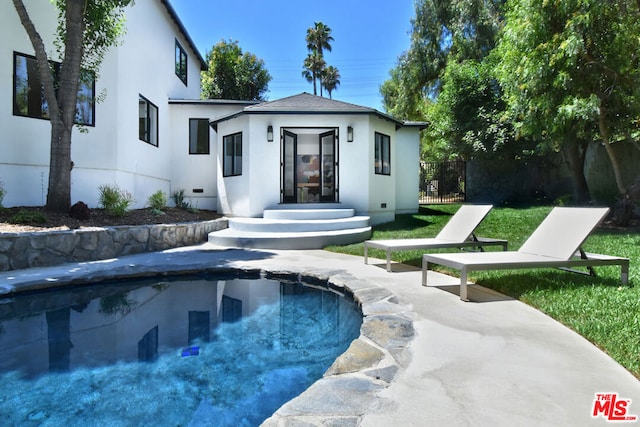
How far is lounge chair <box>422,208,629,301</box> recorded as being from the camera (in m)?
4.40

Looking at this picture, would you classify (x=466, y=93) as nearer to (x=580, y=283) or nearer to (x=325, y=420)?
(x=580, y=283)

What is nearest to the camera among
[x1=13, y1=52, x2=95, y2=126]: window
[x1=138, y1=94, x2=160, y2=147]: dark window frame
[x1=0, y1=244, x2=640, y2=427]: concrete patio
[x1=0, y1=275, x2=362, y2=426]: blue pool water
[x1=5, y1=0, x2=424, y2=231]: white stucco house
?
[x1=0, y1=244, x2=640, y2=427]: concrete patio

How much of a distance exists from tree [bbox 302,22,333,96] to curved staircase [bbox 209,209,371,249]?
96.3 ft

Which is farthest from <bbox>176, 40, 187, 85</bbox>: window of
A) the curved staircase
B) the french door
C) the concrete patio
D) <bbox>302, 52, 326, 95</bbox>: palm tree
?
<bbox>302, 52, 326, 95</bbox>: palm tree

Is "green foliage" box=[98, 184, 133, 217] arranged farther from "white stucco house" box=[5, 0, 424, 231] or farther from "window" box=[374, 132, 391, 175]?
"window" box=[374, 132, 391, 175]

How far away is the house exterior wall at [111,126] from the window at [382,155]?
6.01m

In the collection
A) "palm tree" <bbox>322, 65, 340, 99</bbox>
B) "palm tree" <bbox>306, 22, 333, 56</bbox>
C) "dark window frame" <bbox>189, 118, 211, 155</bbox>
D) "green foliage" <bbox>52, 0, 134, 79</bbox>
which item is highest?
"palm tree" <bbox>306, 22, 333, 56</bbox>

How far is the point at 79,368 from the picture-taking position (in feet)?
10.8

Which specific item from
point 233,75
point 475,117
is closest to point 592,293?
point 475,117

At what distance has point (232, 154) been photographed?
12.7 meters

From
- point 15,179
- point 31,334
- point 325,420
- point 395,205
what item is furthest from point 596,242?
point 15,179

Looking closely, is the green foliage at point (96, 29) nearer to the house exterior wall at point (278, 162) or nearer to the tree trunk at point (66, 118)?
the tree trunk at point (66, 118)

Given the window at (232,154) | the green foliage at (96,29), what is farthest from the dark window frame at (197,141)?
the green foliage at (96,29)

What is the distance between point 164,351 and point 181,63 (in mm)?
14391
